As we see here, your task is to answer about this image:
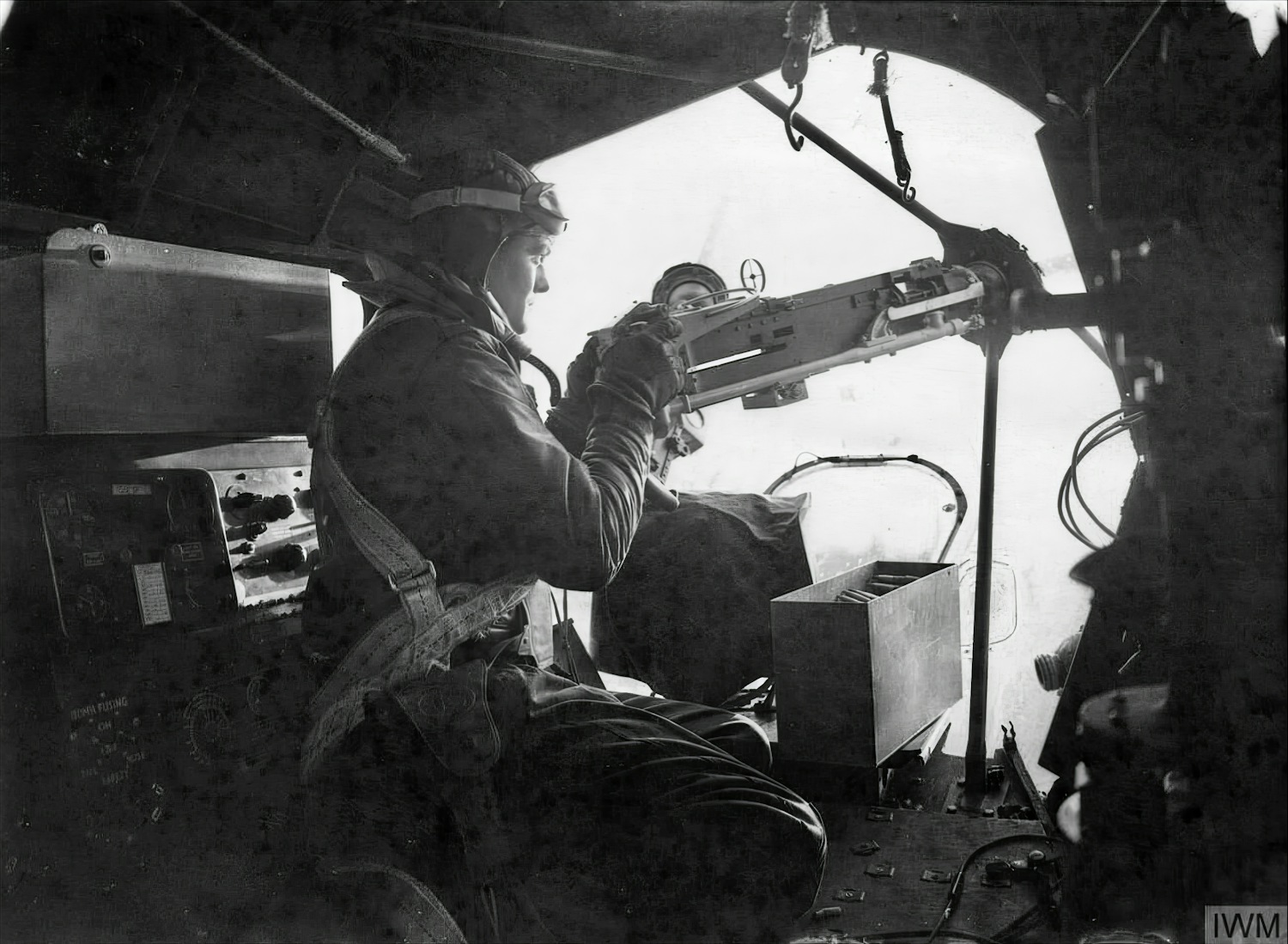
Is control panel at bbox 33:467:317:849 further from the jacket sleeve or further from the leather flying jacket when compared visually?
the jacket sleeve

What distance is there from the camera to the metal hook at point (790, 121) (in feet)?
5.16

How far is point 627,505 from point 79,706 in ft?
3.56

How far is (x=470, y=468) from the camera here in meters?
1.49

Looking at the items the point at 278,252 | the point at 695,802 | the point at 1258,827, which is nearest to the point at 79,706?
the point at 278,252

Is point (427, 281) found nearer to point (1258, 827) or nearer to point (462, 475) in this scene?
point (462, 475)

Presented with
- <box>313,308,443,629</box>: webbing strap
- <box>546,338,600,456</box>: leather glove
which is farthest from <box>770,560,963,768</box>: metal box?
<box>313,308,443,629</box>: webbing strap

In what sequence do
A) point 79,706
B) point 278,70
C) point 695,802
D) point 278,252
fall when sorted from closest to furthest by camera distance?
point 695,802 < point 79,706 < point 278,70 < point 278,252

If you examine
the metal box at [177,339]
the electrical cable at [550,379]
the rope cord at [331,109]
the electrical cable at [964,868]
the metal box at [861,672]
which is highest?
the rope cord at [331,109]

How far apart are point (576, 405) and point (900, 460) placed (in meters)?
0.62

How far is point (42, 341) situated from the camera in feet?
5.10

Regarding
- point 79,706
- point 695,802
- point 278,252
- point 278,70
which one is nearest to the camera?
point 695,802

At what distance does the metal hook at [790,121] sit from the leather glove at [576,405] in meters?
0.53

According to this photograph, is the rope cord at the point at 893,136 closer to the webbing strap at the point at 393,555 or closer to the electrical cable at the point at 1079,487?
the electrical cable at the point at 1079,487

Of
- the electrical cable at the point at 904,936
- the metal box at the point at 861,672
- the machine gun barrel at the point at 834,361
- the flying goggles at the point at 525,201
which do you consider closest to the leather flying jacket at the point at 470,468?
the machine gun barrel at the point at 834,361
